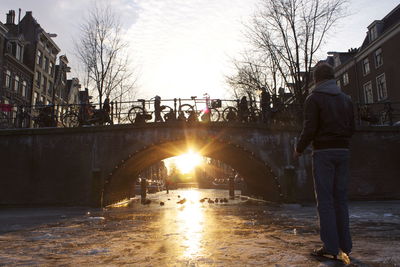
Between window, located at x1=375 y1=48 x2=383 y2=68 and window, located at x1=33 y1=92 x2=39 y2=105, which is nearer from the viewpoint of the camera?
window, located at x1=375 y1=48 x2=383 y2=68

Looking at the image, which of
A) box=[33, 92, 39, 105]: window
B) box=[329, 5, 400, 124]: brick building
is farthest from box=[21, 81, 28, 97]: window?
box=[329, 5, 400, 124]: brick building

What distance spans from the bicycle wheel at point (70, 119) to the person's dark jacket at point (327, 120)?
13.4 m

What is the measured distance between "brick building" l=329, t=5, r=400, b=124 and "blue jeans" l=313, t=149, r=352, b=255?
77.3ft

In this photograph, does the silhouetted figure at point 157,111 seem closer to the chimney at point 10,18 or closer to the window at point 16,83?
the window at point 16,83

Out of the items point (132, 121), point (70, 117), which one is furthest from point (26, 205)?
point (132, 121)

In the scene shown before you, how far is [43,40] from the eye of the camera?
118 ft

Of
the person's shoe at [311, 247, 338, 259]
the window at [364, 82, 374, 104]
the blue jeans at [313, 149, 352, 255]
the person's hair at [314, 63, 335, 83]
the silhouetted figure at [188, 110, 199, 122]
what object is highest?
the window at [364, 82, 374, 104]

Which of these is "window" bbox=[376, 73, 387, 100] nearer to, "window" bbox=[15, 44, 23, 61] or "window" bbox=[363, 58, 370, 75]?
"window" bbox=[363, 58, 370, 75]

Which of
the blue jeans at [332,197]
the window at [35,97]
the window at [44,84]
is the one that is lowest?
the blue jeans at [332,197]

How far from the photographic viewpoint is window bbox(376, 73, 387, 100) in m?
27.7

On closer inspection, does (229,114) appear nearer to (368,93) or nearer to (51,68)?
(368,93)

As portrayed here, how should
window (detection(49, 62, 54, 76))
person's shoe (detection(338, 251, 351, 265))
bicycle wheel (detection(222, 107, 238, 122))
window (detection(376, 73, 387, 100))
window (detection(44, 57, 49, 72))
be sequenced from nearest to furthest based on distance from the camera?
person's shoe (detection(338, 251, 351, 265)) < bicycle wheel (detection(222, 107, 238, 122)) < window (detection(376, 73, 387, 100)) < window (detection(44, 57, 49, 72)) < window (detection(49, 62, 54, 76))

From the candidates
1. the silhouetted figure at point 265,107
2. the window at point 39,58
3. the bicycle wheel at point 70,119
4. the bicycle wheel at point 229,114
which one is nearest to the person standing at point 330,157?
the silhouetted figure at point 265,107

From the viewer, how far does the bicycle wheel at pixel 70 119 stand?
49.0ft
